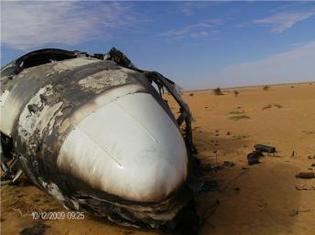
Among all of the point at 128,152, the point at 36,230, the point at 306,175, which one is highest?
the point at 128,152

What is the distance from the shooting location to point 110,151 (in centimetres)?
474

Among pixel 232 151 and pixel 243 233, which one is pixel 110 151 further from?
pixel 232 151

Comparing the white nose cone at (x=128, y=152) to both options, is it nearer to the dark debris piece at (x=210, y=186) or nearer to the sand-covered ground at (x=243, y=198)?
the sand-covered ground at (x=243, y=198)

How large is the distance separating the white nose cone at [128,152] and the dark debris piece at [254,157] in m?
4.07

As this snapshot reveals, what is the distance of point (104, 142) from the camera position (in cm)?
484

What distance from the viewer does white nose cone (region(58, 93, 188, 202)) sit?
4.47m

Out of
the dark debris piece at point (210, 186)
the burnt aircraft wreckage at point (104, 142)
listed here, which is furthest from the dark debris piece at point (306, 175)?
the burnt aircraft wreckage at point (104, 142)

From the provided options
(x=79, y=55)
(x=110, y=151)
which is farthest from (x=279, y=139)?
(x=110, y=151)

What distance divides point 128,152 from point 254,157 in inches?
208

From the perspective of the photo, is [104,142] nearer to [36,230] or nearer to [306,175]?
[36,230]
